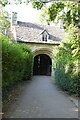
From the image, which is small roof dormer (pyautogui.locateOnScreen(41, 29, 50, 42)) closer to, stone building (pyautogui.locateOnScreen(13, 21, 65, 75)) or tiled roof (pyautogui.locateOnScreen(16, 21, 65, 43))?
stone building (pyautogui.locateOnScreen(13, 21, 65, 75))

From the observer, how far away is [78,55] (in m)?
15.3

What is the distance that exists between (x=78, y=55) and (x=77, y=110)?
21.4ft

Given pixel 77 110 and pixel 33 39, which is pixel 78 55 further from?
pixel 33 39

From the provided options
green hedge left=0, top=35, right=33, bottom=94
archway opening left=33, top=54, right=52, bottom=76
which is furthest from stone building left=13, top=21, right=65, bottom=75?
green hedge left=0, top=35, right=33, bottom=94

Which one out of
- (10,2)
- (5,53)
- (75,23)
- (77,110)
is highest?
(10,2)

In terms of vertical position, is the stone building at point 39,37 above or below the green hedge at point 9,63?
above

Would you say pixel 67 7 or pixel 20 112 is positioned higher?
pixel 67 7

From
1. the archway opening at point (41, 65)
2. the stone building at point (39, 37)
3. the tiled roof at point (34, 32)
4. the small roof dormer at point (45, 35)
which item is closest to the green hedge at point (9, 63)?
the stone building at point (39, 37)

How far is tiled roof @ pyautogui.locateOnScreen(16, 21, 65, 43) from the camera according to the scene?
33.4m

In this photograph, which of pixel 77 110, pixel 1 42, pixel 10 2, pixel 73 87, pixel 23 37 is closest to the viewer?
pixel 1 42

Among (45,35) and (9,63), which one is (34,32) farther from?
(9,63)

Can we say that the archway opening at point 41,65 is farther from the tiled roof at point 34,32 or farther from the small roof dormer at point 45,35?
the small roof dormer at point 45,35

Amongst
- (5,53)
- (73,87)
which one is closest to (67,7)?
(73,87)

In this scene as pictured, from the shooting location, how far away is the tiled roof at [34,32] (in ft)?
110
